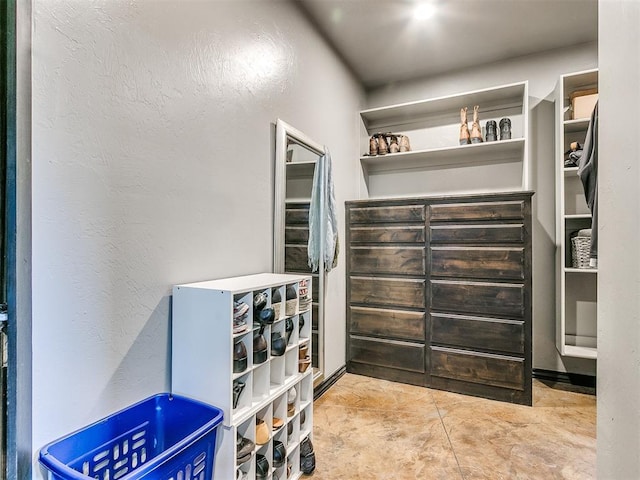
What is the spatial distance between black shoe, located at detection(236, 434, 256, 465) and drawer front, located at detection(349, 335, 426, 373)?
5.45 ft

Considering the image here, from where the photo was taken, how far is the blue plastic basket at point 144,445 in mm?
916

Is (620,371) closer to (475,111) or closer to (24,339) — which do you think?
(24,339)

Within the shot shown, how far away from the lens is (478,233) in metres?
2.50

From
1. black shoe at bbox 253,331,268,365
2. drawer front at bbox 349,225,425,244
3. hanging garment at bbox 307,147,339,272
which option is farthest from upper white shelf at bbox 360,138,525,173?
black shoe at bbox 253,331,268,365

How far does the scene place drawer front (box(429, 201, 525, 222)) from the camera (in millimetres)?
2385

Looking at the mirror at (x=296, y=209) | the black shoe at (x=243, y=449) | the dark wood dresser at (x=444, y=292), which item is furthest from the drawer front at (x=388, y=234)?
the black shoe at (x=243, y=449)

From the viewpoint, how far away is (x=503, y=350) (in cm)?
243

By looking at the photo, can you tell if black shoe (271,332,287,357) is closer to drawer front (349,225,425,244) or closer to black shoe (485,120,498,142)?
drawer front (349,225,425,244)

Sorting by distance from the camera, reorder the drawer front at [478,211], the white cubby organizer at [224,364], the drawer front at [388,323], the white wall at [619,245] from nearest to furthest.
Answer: the white wall at [619,245] < the white cubby organizer at [224,364] < the drawer front at [478,211] < the drawer front at [388,323]

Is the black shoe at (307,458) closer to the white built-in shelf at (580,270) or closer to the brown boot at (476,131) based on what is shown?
the white built-in shelf at (580,270)

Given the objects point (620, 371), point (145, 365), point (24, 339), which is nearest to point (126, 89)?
point (24, 339)

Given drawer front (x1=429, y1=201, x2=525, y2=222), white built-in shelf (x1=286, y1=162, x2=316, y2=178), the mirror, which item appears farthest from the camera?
drawer front (x1=429, y1=201, x2=525, y2=222)

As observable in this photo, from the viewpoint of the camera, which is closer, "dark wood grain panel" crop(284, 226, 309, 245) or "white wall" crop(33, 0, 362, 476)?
"white wall" crop(33, 0, 362, 476)

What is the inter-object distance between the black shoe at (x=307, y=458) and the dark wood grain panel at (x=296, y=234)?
3.66ft
